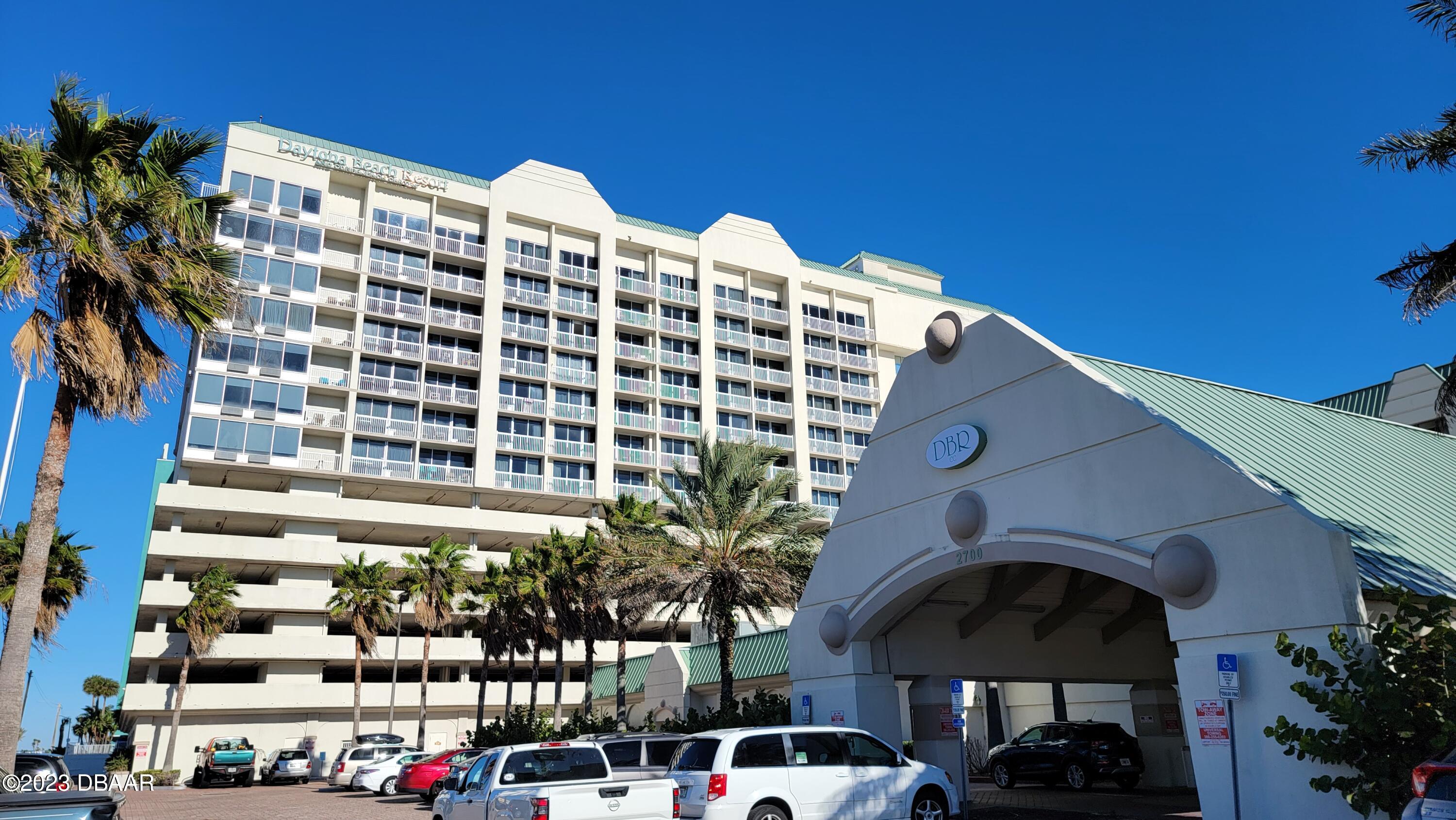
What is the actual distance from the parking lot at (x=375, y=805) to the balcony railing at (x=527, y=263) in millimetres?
34465

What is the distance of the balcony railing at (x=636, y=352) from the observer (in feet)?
221

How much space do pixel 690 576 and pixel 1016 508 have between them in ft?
→ 41.3

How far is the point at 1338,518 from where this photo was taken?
14.2 m

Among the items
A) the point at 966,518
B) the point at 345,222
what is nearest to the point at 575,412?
the point at 345,222

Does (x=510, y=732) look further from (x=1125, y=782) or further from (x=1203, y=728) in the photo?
(x=1203, y=728)

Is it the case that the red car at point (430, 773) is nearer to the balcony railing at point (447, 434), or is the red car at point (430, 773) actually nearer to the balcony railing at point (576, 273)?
the balcony railing at point (447, 434)

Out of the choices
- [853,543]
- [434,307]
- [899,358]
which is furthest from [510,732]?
[899,358]

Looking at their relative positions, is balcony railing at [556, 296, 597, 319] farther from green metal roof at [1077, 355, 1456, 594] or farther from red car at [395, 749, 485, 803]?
green metal roof at [1077, 355, 1456, 594]

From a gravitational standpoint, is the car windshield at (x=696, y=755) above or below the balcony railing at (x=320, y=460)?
below

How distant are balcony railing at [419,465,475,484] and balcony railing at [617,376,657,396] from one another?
12.1m

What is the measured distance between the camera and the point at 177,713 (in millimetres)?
49062

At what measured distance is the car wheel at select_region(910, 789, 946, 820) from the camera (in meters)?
14.9

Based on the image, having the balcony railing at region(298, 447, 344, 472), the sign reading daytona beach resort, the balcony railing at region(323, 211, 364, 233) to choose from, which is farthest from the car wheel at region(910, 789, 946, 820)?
the sign reading daytona beach resort

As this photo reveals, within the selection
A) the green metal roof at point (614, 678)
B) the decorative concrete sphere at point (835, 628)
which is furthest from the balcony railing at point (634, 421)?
the decorative concrete sphere at point (835, 628)
